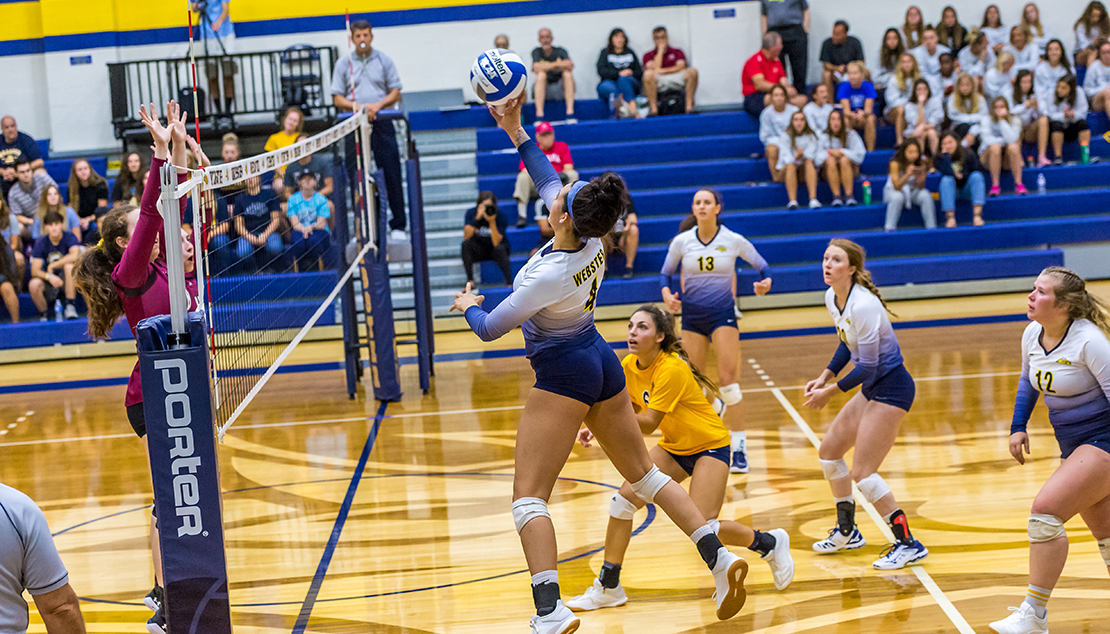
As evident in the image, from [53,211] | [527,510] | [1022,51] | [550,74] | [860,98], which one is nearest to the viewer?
[527,510]

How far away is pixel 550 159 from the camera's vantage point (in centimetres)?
1316

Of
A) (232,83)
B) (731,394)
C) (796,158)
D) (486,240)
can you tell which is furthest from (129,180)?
(731,394)

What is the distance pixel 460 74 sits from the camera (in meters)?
16.5

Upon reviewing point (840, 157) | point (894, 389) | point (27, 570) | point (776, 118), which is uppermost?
point (776, 118)

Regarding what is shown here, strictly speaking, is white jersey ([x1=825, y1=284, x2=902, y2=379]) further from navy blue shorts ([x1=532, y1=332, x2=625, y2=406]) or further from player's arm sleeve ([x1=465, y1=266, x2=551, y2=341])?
player's arm sleeve ([x1=465, y1=266, x2=551, y2=341])

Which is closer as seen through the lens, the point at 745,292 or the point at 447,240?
the point at 745,292

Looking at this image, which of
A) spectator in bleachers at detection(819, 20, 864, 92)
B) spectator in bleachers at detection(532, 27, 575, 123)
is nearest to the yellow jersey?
spectator in bleachers at detection(532, 27, 575, 123)

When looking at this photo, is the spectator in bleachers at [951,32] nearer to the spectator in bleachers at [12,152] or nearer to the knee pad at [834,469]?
the knee pad at [834,469]

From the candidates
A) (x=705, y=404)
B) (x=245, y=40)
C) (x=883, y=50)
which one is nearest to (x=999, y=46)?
(x=883, y=50)

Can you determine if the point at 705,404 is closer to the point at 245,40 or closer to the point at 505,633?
the point at 505,633

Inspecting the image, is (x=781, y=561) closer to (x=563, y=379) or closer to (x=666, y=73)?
(x=563, y=379)

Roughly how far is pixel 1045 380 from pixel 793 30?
466 inches

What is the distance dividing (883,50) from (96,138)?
11.9 meters

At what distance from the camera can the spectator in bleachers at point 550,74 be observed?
15.2 meters
